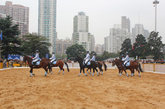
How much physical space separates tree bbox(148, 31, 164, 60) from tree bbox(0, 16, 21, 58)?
42.4 m

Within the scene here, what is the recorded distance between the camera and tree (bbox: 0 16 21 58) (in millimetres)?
31109

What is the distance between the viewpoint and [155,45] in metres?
48.8

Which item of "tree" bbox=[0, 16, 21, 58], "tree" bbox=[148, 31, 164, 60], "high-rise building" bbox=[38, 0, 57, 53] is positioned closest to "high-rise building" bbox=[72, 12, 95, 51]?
"high-rise building" bbox=[38, 0, 57, 53]

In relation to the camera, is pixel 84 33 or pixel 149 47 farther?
pixel 84 33

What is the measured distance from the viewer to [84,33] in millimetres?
138625

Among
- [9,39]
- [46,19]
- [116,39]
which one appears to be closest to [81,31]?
[46,19]

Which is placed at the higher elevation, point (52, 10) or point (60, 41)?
point (52, 10)

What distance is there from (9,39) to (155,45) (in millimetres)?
45450

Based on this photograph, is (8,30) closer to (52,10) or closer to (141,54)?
(141,54)

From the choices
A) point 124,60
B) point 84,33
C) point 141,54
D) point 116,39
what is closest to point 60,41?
point 84,33

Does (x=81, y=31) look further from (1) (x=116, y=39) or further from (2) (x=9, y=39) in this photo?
(2) (x=9, y=39)

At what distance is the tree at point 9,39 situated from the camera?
31109 millimetres

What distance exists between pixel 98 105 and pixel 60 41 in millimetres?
166738

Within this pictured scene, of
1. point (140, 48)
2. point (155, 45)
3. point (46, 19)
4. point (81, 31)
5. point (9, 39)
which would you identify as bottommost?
point (140, 48)
